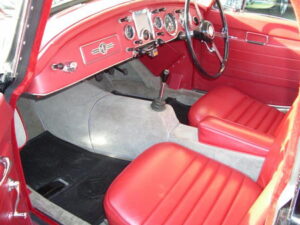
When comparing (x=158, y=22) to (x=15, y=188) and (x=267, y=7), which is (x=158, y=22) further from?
(x=15, y=188)

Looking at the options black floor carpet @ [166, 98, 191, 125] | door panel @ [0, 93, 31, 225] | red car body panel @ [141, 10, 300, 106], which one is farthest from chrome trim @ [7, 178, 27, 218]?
red car body panel @ [141, 10, 300, 106]

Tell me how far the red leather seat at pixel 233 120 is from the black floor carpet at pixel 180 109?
0.45 m

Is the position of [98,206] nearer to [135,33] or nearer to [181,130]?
[181,130]

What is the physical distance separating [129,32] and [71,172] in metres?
0.86

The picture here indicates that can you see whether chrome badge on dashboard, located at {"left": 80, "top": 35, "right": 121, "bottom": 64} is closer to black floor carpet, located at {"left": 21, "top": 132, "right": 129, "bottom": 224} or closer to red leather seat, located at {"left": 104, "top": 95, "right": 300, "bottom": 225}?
red leather seat, located at {"left": 104, "top": 95, "right": 300, "bottom": 225}

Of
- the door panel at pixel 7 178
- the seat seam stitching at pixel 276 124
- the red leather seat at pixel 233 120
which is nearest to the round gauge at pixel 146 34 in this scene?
the red leather seat at pixel 233 120

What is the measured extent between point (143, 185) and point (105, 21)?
30.8 inches

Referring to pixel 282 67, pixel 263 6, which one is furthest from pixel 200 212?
pixel 263 6

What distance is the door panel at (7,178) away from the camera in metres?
0.93

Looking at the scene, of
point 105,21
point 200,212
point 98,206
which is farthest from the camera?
point 98,206

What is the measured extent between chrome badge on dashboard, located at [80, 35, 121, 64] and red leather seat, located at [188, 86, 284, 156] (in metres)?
0.56

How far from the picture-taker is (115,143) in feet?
6.46

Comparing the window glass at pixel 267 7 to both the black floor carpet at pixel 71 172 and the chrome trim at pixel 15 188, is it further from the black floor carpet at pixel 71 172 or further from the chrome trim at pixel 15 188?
the chrome trim at pixel 15 188

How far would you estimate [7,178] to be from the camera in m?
0.98
